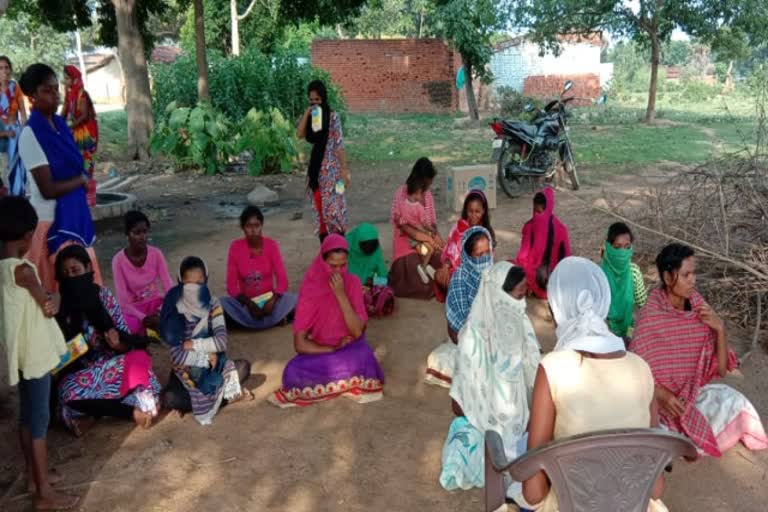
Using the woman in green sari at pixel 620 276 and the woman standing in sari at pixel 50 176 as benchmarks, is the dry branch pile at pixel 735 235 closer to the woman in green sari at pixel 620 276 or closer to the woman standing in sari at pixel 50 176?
the woman in green sari at pixel 620 276

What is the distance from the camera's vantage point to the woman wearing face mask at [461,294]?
12.8ft

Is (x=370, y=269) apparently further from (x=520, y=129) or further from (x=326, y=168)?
(x=520, y=129)

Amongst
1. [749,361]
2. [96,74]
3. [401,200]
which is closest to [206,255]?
[401,200]

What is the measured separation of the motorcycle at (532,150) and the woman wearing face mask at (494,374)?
6115 mm

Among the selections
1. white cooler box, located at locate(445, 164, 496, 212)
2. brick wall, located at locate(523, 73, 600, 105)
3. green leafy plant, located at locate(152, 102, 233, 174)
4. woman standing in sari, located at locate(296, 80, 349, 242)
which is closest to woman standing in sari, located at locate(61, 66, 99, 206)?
woman standing in sari, located at locate(296, 80, 349, 242)

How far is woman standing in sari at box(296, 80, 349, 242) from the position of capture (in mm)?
6012

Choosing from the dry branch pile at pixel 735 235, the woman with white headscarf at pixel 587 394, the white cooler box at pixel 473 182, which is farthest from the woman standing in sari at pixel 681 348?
the white cooler box at pixel 473 182

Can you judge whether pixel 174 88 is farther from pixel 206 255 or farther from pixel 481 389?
pixel 481 389

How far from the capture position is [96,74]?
3678cm

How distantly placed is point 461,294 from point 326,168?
100.0 inches

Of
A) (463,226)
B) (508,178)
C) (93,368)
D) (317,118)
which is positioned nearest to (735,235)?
(463,226)

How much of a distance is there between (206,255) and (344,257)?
335 cm

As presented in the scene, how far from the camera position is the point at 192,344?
369cm

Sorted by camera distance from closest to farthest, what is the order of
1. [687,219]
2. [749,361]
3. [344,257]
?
[344,257], [749,361], [687,219]
